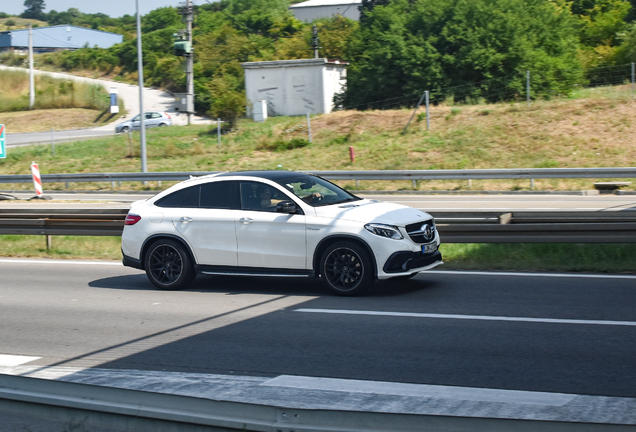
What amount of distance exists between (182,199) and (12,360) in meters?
3.92

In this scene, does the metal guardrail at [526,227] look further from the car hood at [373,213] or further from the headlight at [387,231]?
the headlight at [387,231]

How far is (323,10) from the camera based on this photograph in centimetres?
11469

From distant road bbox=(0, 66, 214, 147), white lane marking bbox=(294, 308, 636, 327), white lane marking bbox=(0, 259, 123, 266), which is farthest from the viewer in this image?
distant road bbox=(0, 66, 214, 147)

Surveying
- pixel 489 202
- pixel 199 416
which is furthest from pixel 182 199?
pixel 489 202

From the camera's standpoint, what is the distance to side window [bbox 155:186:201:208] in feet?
32.4

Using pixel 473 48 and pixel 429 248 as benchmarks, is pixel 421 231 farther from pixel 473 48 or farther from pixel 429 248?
pixel 473 48

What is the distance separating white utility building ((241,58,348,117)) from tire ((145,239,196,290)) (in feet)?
111

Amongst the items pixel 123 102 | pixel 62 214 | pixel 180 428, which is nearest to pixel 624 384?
pixel 180 428

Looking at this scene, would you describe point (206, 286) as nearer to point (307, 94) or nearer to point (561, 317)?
point (561, 317)

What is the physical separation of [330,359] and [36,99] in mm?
67807

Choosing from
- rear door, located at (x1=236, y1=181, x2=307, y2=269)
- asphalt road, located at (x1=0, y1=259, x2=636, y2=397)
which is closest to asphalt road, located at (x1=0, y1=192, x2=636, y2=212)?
rear door, located at (x1=236, y1=181, x2=307, y2=269)

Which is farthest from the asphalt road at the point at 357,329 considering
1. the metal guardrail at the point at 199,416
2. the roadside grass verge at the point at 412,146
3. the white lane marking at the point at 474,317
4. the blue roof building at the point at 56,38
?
the blue roof building at the point at 56,38

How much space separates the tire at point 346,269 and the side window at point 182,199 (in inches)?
86.6

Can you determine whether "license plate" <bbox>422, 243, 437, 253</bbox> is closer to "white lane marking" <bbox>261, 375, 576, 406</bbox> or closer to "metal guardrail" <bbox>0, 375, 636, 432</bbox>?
"white lane marking" <bbox>261, 375, 576, 406</bbox>
